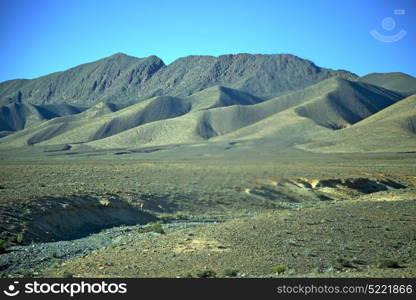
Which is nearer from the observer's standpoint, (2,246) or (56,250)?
(2,246)

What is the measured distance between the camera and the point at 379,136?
422ft

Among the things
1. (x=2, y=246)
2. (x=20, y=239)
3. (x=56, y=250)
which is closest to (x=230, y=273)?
(x=56, y=250)

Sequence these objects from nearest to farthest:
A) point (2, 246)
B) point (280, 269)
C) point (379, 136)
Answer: point (280, 269) < point (2, 246) < point (379, 136)

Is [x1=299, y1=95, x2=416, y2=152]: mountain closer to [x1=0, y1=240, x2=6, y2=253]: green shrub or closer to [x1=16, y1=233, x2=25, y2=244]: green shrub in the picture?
[x1=16, y1=233, x2=25, y2=244]: green shrub

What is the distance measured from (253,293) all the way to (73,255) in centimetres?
1214

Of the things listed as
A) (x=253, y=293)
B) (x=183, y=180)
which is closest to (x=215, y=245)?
(x=253, y=293)

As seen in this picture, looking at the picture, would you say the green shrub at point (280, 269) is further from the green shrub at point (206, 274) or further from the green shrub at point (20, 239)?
the green shrub at point (20, 239)

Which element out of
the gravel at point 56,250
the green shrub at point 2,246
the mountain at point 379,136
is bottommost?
the gravel at point 56,250

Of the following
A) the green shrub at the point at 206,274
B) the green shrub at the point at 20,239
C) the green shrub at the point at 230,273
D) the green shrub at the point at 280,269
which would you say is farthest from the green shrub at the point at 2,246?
the green shrub at the point at 280,269

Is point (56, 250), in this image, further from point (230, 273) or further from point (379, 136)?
point (379, 136)

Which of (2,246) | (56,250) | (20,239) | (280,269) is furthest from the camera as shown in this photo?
(20,239)

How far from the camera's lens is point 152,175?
5522 centimetres

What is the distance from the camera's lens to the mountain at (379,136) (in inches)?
4749

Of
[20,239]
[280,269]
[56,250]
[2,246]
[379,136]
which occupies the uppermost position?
[379,136]
